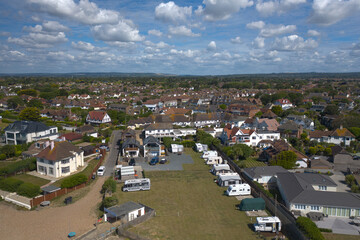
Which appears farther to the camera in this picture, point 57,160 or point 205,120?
point 205,120

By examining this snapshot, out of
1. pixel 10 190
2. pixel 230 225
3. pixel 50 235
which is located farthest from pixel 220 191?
pixel 10 190

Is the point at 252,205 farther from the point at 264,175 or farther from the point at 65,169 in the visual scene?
the point at 65,169

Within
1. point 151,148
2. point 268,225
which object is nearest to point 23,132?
point 151,148

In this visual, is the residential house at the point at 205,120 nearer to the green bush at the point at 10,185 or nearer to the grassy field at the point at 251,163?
the grassy field at the point at 251,163

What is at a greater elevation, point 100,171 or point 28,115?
point 28,115

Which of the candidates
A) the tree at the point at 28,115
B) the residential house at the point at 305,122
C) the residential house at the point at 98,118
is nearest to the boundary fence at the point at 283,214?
the residential house at the point at 305,122

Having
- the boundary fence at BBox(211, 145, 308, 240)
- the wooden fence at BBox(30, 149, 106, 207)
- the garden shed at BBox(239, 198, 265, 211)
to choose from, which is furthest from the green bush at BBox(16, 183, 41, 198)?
the boundary fence at BBox(211, 145, 308, 240)
